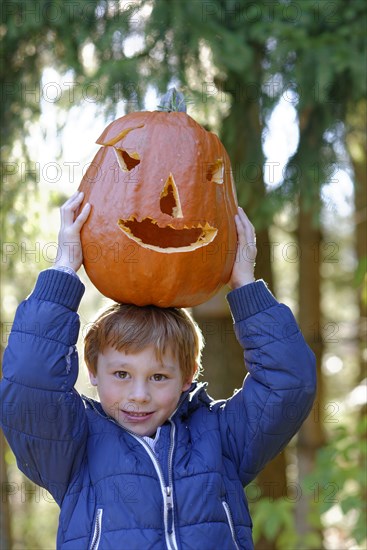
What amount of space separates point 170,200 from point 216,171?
0.77 feet

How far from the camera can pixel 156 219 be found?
258 centimetres

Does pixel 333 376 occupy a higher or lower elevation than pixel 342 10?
lower

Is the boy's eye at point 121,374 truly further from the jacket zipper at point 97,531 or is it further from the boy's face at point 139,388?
the jacket zipper at point 97,531

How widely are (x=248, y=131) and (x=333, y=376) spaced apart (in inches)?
259

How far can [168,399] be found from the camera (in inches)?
99.8

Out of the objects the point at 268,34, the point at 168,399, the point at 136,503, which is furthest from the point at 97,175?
the point at 268,34

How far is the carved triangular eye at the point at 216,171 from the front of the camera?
2734 mm

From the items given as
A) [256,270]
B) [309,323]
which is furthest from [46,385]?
[309,323]

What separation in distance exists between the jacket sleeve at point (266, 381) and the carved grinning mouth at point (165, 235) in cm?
22

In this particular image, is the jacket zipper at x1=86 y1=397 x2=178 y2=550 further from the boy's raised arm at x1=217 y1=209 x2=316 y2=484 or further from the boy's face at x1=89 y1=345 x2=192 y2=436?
the boy's raised arm at x1=217 y1=209 x2=316 y2=484

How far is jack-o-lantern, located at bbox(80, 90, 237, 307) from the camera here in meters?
2.58

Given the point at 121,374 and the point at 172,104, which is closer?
the point at 121,374

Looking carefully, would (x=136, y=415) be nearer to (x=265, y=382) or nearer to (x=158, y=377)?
(x=158, y=377)

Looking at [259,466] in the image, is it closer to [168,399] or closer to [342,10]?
[168,399]
